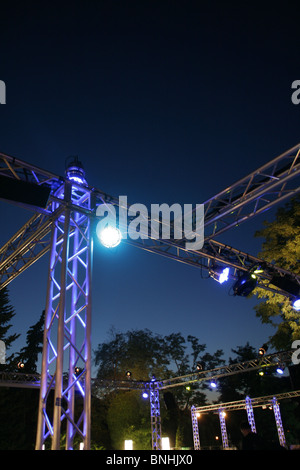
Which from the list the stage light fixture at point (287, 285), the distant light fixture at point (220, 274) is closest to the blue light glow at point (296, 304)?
the stage light fixture at point (287, 285)

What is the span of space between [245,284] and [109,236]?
161 inches

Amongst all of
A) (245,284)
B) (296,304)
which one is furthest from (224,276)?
(296,304)

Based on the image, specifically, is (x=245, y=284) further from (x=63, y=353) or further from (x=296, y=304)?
(x=63, y=353)

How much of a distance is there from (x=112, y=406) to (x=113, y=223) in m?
19.4

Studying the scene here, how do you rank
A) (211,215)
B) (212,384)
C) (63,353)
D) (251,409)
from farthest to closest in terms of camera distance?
(251,409)
(212,384)
(211,215)
(63,353)

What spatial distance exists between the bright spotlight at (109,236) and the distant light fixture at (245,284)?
3.81m

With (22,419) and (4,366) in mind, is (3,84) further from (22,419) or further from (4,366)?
(22,419)

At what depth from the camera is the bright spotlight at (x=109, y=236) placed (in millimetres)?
7055

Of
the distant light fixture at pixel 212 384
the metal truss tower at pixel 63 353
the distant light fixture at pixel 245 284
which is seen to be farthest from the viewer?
the distant light fixture at pixel 212 384

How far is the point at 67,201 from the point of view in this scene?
19.2 ft

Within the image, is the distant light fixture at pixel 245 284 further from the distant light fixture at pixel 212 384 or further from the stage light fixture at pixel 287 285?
the distant light fixture at pixel 212 384

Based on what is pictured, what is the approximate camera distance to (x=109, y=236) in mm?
7074

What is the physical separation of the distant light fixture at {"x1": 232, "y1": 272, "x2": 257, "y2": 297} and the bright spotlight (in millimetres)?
3807
